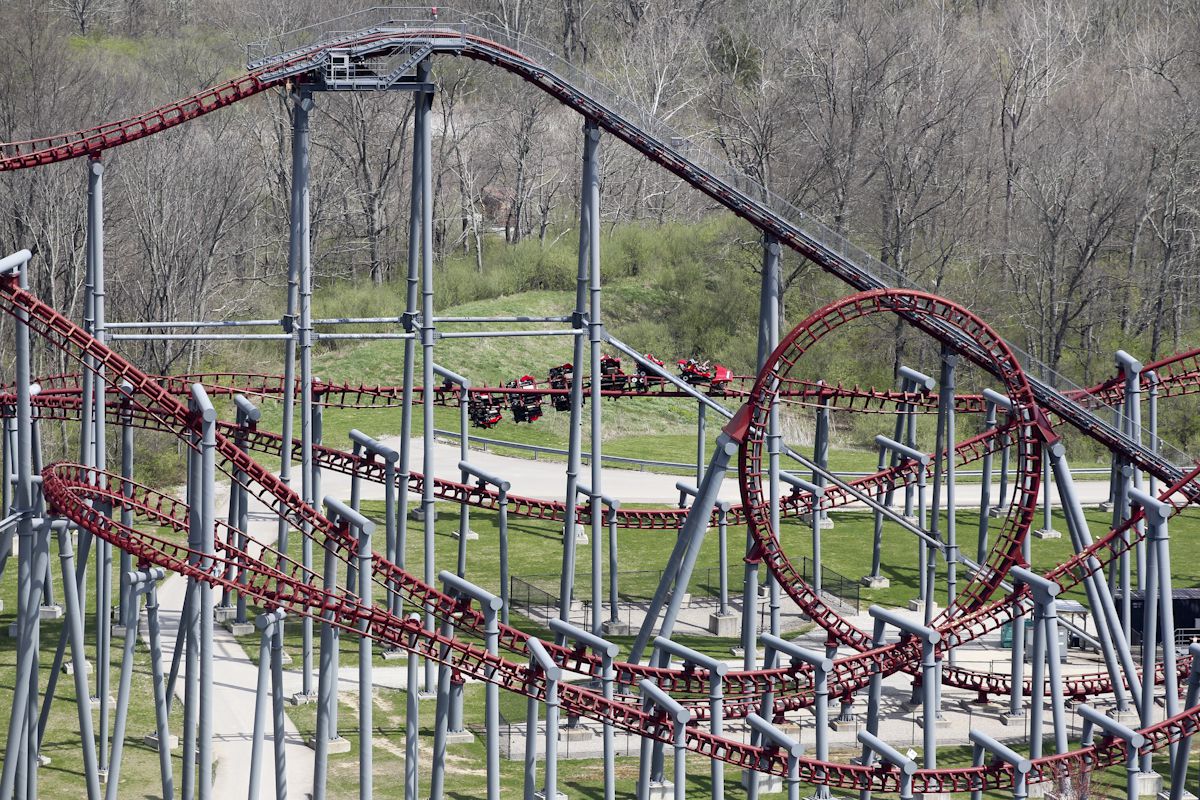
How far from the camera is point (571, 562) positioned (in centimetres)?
3250

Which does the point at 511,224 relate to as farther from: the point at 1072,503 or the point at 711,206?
the point at 1072,503

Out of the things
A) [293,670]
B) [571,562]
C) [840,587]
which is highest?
[571,562]

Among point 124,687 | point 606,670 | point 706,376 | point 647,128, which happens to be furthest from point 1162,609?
point 706,376

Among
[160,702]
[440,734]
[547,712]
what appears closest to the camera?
[547,712]

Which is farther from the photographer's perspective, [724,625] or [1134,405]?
[724,625]

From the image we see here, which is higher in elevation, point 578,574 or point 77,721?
point 578,574

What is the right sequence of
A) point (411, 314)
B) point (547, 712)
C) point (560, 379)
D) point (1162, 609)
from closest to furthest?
point (547, 712), point (1162, 609), point (411, 314), point (560, 379)

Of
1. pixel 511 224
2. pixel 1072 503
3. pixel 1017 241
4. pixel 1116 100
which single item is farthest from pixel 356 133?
pixel 1072 503

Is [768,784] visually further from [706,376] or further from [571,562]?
[706,376]

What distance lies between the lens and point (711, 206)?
72500 millimetres

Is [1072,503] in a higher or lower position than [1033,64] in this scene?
lower

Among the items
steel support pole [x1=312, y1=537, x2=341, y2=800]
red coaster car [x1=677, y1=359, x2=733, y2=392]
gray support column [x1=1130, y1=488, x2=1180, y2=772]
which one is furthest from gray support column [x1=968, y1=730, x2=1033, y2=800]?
red coaster car [x1=677, y1=359, x2=733, y2=392]

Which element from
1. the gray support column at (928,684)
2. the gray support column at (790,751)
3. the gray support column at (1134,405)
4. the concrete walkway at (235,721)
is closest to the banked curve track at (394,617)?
the gray support column at (790,751)

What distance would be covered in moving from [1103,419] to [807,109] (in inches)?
1218
